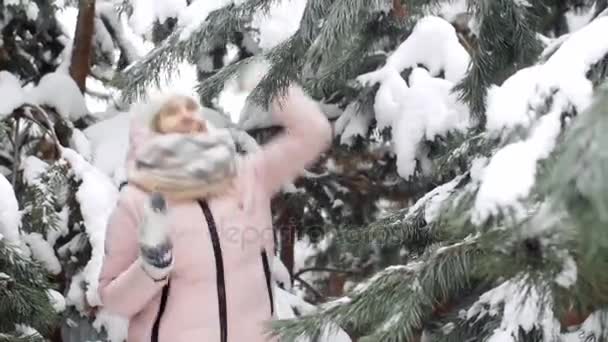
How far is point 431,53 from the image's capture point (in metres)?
3.34

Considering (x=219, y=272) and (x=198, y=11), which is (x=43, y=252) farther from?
(x=219, y=272)

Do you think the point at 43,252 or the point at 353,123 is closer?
the point at 43,252

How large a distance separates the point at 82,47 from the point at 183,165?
255 centimetres

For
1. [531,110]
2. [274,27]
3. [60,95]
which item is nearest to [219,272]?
[531,110]

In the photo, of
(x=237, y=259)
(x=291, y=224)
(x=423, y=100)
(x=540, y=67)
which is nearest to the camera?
(x=540, y=67)

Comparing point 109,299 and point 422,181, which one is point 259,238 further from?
point 422,181

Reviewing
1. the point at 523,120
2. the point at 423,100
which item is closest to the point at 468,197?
the point at 523,120

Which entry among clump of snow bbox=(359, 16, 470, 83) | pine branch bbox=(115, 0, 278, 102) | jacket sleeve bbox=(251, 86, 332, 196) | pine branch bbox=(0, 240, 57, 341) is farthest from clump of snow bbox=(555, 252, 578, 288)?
clump of snow bbox=(359, 16, 470, 83)

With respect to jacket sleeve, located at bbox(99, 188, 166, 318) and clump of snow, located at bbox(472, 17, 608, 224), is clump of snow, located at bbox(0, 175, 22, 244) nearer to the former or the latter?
jacket sleeve, located at bbox(99, 188, 166, 318)

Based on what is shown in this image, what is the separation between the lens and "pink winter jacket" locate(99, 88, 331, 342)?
67.3 inches

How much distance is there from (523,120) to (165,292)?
2.88 ft

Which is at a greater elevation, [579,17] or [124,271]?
[579,17]

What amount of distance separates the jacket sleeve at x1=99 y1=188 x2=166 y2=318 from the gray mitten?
4 cm

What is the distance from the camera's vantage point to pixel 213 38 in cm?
216
